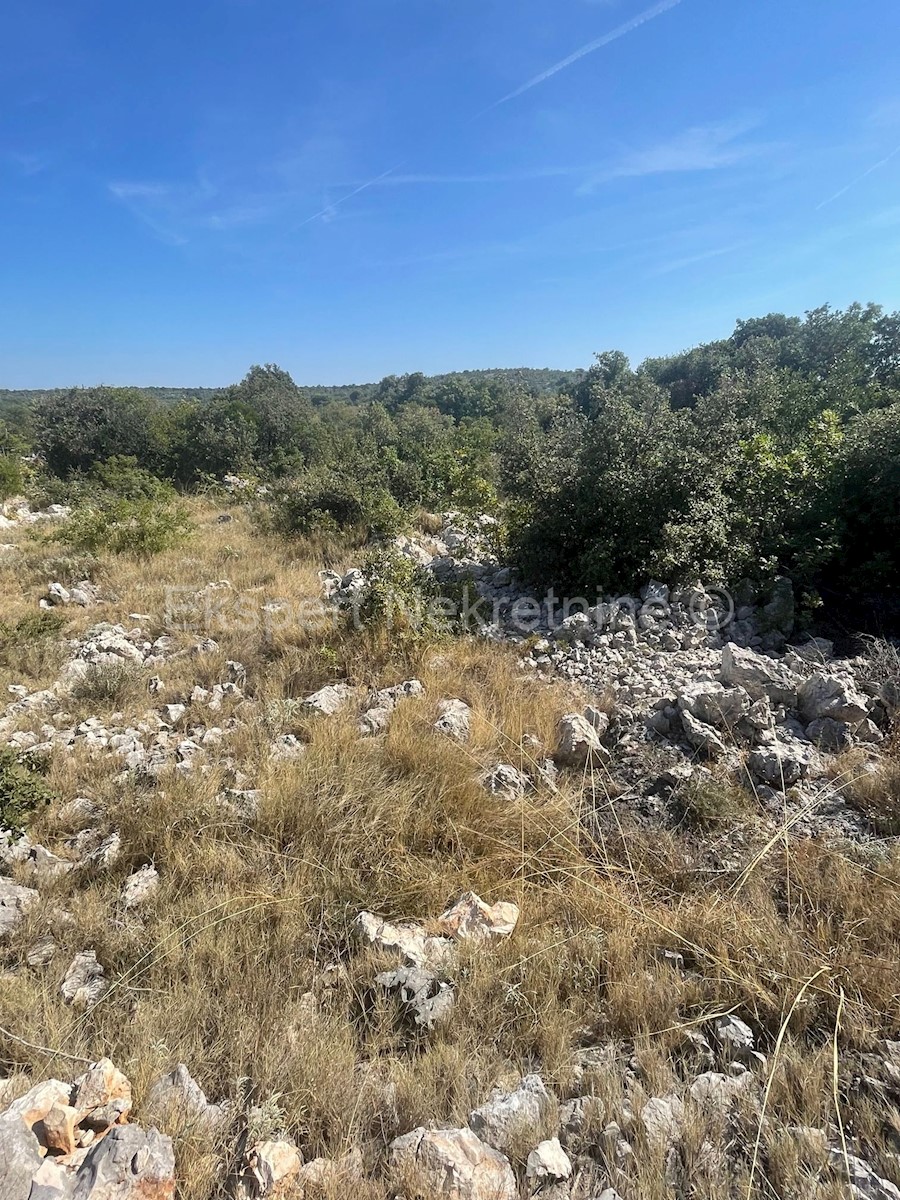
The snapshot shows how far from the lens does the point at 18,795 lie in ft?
9.01

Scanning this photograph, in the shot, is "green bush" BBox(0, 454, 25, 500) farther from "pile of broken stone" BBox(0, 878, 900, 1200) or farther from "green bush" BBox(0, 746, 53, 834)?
A: "pile of broken stone" BBox(0, 878, 900, 1200)

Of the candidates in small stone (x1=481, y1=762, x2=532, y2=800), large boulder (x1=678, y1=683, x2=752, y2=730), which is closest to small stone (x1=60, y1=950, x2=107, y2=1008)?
small stone (x1=481, y1=762, x2=532, y2=800)

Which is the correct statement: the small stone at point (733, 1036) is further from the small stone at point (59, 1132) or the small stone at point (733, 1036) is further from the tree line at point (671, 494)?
the tree line at point (671, 494)

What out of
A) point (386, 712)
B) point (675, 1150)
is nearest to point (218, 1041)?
point (675, 1150)

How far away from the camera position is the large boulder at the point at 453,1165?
4.43ft

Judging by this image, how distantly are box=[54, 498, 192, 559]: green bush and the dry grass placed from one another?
522 cm

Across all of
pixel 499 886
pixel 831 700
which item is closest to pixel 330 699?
pixel 499 886

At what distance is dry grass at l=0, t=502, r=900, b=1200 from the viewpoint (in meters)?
1.55

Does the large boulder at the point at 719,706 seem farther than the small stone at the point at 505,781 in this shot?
Yes

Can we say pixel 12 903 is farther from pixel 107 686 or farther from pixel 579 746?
pixel 579 746

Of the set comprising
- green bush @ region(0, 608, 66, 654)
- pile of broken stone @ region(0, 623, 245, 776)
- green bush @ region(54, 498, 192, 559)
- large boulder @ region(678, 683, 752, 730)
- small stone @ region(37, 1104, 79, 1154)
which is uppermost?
green bush @ region(54, 498, 192, 559)

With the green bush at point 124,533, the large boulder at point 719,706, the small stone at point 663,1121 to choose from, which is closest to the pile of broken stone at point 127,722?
the small stone at point 663,1121

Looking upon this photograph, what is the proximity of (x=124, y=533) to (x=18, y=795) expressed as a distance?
19.0 feet

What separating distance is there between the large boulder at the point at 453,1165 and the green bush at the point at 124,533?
7.55m
